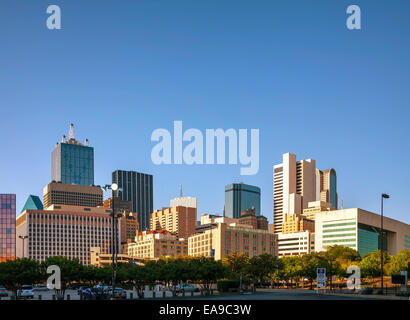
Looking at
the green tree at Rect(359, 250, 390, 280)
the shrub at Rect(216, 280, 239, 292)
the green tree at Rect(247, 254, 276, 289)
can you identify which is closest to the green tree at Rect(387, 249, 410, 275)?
the green tree at Rect(359, 250, 390, 280)

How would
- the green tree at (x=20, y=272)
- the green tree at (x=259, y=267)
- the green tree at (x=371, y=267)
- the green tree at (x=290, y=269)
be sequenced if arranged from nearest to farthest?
1. the green tree at (x=20, y=272)
2. the green tree at (x=259, y=267)
3. the green tree at (x=290, y=269)
4. the green tree at (x=371, y=267)

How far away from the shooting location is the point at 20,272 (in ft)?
191

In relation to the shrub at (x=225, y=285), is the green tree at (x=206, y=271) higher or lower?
higher

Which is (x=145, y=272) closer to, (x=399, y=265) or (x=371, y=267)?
(x=371, y=267)

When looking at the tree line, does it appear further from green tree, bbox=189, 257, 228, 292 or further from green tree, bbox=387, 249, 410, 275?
green tree, bbox=387, 249, 410, 275

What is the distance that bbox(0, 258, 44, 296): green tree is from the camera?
57078mm

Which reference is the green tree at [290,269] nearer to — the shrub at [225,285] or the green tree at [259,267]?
the green tree at [259,267]

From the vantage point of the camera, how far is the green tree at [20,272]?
57.1m

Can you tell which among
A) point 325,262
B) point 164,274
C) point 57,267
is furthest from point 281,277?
point 57,267

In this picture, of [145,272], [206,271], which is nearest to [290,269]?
[206,271]

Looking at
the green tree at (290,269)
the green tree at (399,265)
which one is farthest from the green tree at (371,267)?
the green tree at (290,269)
